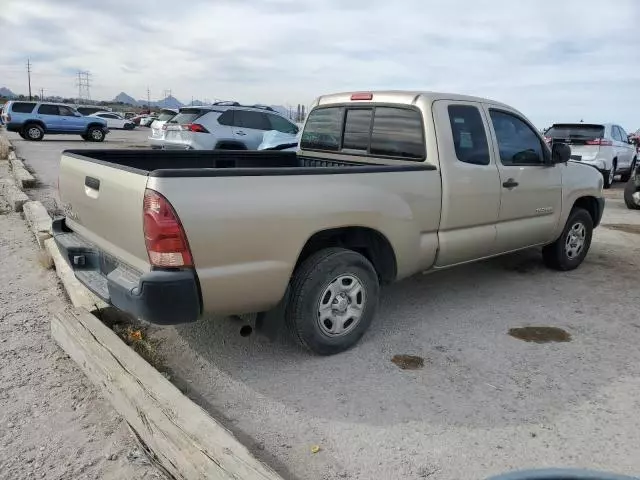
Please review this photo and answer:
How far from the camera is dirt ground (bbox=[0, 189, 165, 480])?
8.37ft

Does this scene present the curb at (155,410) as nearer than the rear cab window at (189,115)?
Yes

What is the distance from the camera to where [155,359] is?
3506mm

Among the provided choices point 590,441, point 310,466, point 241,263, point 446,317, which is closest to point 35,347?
point 241,263

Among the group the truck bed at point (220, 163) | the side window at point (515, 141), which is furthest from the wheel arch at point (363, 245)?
the side window at point (515, 141)

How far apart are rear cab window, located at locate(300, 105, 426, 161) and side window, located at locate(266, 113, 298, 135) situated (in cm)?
882

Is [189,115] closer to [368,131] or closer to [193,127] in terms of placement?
[193,127]

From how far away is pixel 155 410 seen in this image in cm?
265

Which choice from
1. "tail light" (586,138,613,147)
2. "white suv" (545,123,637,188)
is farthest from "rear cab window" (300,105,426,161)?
"tail light" (586,138,613,147)

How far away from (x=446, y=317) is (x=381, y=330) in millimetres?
677

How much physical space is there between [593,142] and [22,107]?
972 inches

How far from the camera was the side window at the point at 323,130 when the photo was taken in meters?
5.09

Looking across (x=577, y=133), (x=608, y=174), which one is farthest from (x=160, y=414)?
(x=608, y=174)

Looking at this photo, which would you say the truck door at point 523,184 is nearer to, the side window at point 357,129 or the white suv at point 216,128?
the side window at point 357,129

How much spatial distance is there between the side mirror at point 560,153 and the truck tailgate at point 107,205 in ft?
13.2
